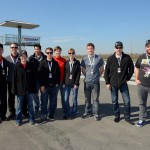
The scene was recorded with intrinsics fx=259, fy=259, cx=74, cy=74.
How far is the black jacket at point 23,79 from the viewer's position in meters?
6.75

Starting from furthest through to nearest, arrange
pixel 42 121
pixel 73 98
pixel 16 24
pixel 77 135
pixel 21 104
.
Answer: pixel 16 24, pixel 73 98, pixel 42 121, pixel 21 104, pixel 77 135

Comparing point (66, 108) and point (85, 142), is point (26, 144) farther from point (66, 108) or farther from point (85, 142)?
point (66, 108)

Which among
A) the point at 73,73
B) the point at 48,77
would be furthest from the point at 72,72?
→ the point at 48,77

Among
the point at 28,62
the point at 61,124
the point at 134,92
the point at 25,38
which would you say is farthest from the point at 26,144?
the point at 25,38

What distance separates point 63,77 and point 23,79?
1.25 meters

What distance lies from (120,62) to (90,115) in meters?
1.97

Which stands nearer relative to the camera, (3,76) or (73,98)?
(3,76)

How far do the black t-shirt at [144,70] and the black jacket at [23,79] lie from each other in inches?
109

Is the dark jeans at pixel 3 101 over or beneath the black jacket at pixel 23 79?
beneath

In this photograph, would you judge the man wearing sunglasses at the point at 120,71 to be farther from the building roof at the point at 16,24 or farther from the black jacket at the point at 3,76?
the building roof at the point at 16,24

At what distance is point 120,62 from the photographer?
6.87 m

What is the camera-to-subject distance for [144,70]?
6441mm

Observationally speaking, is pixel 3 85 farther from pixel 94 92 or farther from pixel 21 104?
pixel 94 92

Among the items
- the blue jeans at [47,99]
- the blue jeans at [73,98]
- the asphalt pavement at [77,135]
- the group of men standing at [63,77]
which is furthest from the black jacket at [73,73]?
the asphalt pavement at [77,135]
